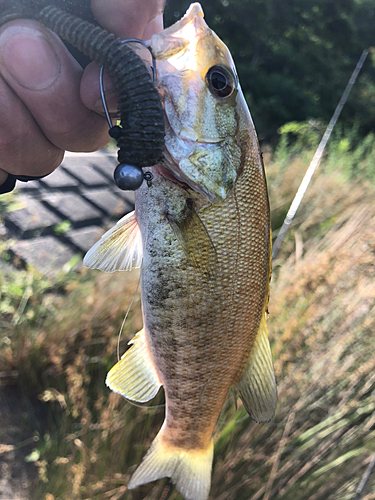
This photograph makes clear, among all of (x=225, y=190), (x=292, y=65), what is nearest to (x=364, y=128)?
(x=292, y=65)

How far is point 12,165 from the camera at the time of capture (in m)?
0.93

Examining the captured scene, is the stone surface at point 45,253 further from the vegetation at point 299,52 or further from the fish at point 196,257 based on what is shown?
the vegetation at point 299,52

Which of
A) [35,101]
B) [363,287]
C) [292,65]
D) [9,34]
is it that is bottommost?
[363,287]

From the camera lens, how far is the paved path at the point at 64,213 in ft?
8.77

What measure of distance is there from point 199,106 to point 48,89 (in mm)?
336

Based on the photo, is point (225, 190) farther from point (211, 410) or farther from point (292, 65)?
point (292, 65)

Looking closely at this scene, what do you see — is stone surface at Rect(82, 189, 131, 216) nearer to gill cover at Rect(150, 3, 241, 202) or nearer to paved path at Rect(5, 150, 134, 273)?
paved path at Rect(5, 150, 134, 273)

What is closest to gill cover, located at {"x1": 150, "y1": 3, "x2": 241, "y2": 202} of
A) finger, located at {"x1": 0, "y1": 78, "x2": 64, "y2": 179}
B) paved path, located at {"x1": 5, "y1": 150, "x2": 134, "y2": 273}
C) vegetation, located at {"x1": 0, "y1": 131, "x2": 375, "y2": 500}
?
finger, located at {"x1": 0, "y1": 78, "x2": 64, "y2": 179}

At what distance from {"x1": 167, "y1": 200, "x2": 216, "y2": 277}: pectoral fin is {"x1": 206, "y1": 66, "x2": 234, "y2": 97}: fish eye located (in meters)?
0.26

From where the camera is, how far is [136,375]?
1063 mm

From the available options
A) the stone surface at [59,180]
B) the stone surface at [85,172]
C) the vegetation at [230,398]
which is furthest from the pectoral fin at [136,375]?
the stone surface at [85,172]

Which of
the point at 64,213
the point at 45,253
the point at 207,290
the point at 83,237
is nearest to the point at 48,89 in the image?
the point at 207,290

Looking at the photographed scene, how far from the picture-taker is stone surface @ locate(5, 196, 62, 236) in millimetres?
2689

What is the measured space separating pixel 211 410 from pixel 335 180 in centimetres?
362
